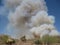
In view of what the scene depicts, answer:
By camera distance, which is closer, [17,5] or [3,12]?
[3,12]

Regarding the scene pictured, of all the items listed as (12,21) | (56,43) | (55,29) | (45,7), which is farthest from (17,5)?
(56,43)

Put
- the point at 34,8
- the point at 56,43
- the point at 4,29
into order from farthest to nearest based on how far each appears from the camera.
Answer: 1. the point at 34,8
2. the point at 4,29
3. the point at 56,43

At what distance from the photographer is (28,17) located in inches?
516

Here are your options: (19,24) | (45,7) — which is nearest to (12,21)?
(19,24)

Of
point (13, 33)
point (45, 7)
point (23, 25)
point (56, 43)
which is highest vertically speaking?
point (45, 7)

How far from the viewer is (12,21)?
43.1ft

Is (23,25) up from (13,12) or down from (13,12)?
down

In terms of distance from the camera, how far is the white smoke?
1281 centimetres

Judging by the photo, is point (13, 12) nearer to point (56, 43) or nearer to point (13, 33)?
point (13, 33)

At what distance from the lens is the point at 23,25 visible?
43.8ft

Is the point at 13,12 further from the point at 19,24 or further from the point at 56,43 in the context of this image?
the point at 56,43

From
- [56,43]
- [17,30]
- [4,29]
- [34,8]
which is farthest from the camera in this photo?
[34,8]

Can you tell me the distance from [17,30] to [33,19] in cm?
141

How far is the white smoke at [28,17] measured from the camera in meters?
12.8
